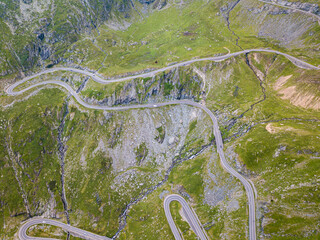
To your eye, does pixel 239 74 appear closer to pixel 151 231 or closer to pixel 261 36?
pixel 261 36

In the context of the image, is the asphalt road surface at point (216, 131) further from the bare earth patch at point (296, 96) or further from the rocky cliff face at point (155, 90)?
the bare earth patch at point (296, 96)

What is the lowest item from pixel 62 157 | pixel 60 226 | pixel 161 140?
pixel 60 226

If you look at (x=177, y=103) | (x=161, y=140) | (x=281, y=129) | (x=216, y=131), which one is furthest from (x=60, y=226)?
(x=281, y=129)

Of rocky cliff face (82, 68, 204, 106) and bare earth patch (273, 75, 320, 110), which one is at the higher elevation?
rocky cliff face (82, 68, 204, 106)

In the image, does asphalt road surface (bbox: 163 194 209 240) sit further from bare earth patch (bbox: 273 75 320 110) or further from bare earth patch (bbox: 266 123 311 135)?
bare earth patch (bbox: 273 75 320 110)

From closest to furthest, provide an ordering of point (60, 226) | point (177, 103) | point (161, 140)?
point (60, 226)
point (161, 140)
point (177, 103)

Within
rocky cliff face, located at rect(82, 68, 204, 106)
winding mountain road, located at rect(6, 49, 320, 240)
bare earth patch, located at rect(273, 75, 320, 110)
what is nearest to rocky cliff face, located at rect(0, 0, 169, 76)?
winding mountain road, located at rect(6, 49, 320, 240)

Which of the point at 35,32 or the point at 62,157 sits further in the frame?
the point at 35,32

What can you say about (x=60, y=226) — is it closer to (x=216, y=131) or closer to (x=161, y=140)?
(x=161, y=140)
